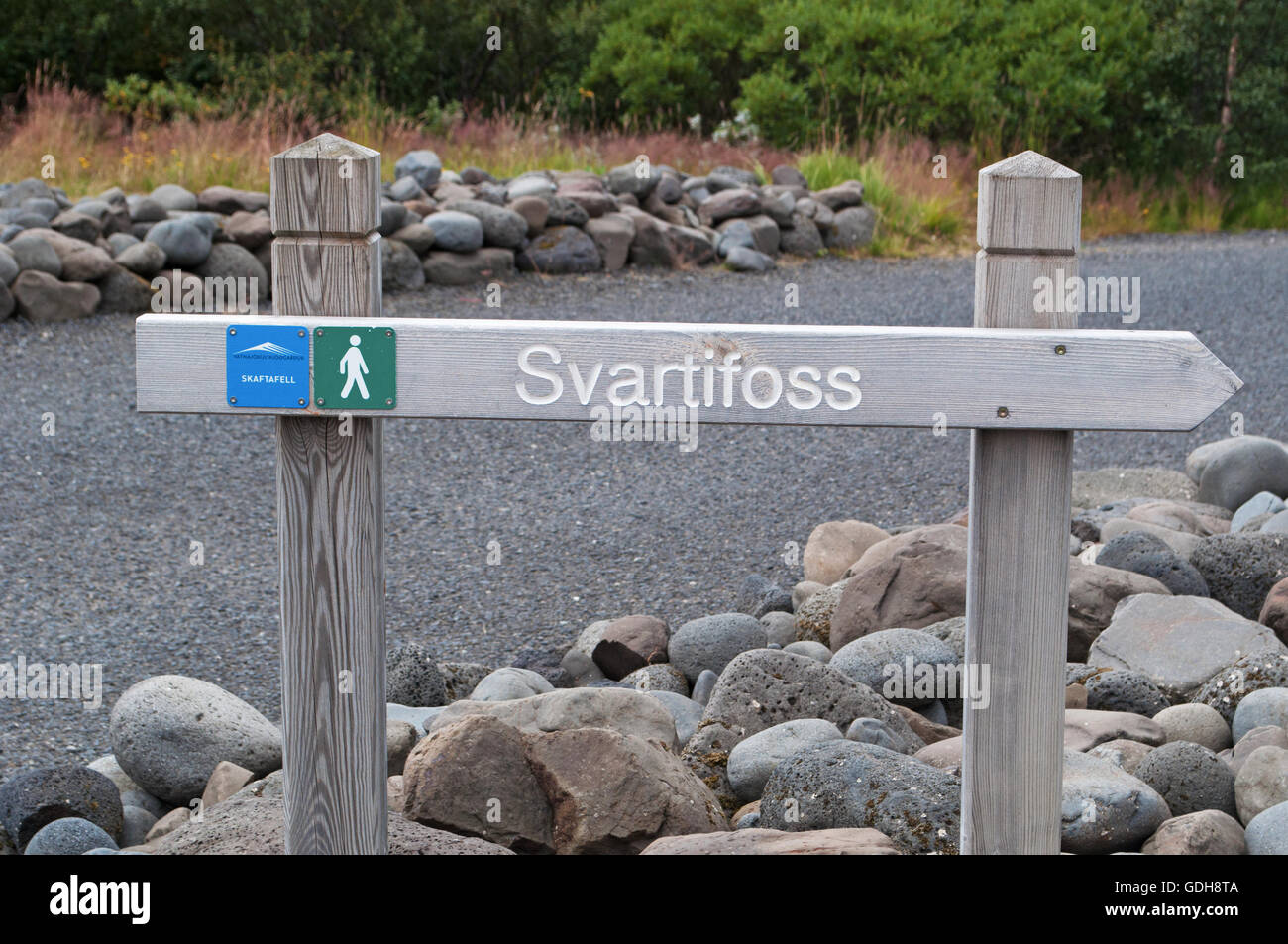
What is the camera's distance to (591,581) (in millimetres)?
5438

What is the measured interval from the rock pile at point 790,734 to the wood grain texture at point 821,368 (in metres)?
0.57

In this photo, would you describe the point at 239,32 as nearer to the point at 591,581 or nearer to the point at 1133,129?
the point at 1133,129

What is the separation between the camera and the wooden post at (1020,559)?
2338mm

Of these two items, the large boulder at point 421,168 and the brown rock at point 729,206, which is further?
the brown rock at point 729,206

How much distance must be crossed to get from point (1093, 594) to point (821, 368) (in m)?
2.43

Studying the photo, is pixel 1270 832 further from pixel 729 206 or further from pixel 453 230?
pixel 729 206

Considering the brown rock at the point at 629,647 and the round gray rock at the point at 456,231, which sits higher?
the round gray rock at the point at 456,231

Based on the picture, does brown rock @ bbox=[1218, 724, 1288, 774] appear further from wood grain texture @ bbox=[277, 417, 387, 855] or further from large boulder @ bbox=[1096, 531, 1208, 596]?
wood grain texture @ bbox=[277, 417, 387, 855]

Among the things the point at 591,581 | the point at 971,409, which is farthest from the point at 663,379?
the point at 591,581

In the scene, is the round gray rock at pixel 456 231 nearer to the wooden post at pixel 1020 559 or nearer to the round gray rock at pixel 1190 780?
the round gray rock at pixel 1190 780

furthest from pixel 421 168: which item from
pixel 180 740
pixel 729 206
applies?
pixel 180 740

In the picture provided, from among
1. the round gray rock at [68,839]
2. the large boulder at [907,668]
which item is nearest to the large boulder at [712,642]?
the large boulder at [907,668]

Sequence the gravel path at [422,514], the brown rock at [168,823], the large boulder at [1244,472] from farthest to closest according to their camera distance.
Result: the large boulder at [1244,472] → the gravel path at [422,514] → the brown rock at [168,823]

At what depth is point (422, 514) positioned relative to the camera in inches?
244
